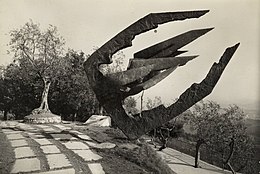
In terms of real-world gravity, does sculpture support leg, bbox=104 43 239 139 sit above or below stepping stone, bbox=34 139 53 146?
above

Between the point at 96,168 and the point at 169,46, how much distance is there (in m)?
1.47

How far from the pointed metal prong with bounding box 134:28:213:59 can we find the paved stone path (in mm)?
1242

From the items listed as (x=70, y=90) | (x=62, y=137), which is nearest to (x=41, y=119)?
(x=62, y=137)

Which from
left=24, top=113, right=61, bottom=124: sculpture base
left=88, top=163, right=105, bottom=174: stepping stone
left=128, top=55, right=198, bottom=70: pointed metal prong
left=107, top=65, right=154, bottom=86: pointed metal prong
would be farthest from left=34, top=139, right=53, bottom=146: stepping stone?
left=24, top=113, right=61, bottom=124: sculpture base

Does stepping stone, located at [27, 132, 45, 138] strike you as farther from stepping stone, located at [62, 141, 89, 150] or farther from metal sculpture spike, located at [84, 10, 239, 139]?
metal sculpture spike, located at [84, 10, 239, 139]

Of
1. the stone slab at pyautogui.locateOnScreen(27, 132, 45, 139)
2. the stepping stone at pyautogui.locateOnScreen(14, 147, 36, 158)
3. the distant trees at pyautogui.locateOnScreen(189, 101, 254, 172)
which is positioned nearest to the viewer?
the stepping stone at pyautogui.locateOnScreen(14, 147, 36, 158)

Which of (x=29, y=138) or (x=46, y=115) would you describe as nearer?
(x=29, y=138)

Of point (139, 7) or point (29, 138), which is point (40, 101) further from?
point (139, 7)

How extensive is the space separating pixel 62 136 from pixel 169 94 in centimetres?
162

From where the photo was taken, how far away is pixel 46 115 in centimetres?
572

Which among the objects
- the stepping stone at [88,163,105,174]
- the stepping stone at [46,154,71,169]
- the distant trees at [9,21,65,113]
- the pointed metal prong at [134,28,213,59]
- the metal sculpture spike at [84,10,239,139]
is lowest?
the stepping stone at [88,163,105,174]

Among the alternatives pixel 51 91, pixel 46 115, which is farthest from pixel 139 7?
pixel 51 91

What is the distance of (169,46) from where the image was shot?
114 inches

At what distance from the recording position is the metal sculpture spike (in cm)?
256
